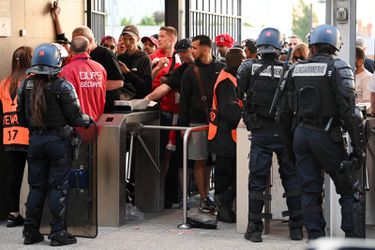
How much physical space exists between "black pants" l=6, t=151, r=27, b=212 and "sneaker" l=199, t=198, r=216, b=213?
1.91m

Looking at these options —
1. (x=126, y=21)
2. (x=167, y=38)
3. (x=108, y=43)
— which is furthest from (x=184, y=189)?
(x=126, y=21)

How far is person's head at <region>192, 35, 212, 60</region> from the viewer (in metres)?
9.95

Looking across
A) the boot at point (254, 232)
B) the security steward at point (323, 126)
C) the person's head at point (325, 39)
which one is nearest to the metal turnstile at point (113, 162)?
the boot at point (254, 232)

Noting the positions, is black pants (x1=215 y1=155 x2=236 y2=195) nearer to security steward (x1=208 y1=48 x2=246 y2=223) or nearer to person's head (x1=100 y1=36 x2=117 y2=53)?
security steward (x1=208 y1=48 x2=246 y2=223)

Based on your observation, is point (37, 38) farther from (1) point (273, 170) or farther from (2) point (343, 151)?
(2) point (343, 151)

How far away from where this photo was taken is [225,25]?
1451cm

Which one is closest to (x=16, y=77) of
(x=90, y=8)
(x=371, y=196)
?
(x=90, y=8)

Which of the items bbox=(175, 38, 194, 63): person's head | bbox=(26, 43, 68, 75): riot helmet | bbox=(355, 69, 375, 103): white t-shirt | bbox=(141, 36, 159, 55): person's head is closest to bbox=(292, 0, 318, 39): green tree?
bbox=(141, 36, 159, 55): person's head

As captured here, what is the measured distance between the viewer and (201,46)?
998 centimetres

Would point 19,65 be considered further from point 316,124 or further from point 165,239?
point 316,124

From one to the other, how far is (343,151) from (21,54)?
350cm

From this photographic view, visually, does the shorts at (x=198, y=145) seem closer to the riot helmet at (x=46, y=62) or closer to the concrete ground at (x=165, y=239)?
the concrete ground at (x=165, y=239)

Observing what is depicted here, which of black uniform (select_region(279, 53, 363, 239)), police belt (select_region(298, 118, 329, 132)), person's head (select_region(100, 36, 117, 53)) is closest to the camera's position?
black uniform (select_region(279, 53, 363, 239))

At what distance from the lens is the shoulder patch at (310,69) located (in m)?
7.54
